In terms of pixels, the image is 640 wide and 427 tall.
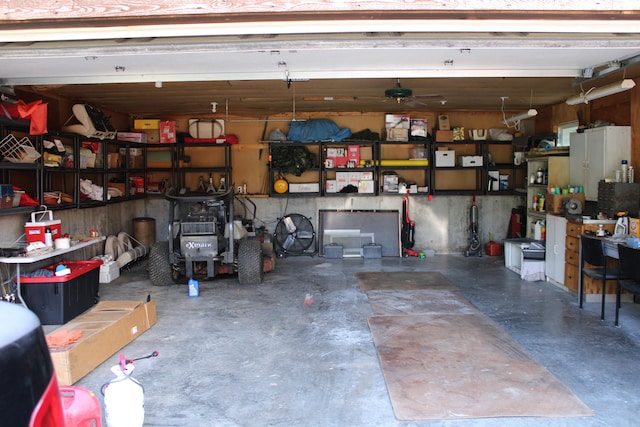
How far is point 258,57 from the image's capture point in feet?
13.2

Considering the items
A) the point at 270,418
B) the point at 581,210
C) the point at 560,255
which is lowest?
the point at 270,418

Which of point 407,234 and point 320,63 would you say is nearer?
point 320,63

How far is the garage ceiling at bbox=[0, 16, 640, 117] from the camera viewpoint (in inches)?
130

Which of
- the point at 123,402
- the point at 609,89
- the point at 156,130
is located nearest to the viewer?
the point at 123,402

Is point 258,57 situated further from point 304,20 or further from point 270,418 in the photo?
point 270,418

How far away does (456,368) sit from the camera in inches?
147

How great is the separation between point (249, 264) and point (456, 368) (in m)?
3.50

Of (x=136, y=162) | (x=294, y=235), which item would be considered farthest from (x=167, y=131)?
(x=294, y=235)

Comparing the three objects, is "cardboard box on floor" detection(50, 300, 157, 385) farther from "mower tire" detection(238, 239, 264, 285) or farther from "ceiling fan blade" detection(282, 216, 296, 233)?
"ceiling fan blade" detection(282, 216, 296, 233)

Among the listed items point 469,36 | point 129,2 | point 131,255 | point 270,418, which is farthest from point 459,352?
point 131,255

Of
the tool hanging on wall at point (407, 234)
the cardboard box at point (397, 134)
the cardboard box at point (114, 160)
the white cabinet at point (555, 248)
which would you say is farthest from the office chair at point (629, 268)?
the cardboard box at point (114, 160)

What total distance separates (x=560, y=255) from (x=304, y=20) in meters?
5.16

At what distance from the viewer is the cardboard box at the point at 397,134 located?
9.10 metres

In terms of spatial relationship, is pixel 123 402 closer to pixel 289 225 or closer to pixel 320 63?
pixel 320 63
